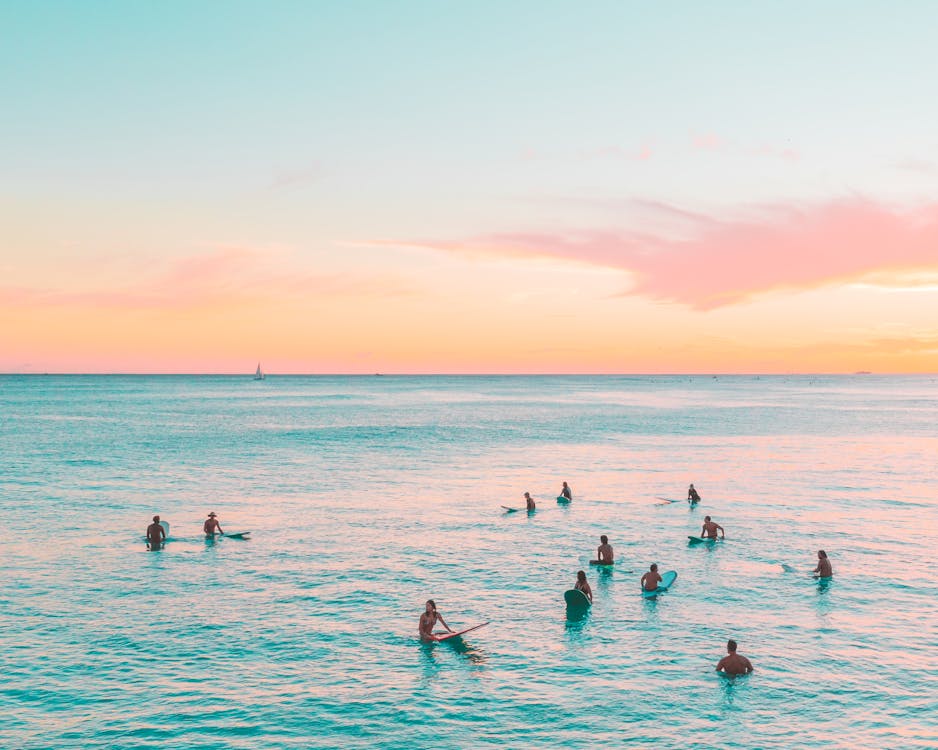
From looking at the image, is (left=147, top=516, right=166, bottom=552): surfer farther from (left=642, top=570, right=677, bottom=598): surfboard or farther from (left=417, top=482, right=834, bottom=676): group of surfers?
(left=642, top=570, right=677, bottom=598): surfboard

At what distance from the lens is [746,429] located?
451 feet

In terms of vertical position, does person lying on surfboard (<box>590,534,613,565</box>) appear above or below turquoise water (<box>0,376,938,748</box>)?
above

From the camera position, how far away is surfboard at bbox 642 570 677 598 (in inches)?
1380

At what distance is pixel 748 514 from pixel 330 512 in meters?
31.6

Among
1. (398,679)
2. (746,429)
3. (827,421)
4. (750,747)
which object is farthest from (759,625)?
(827,421)

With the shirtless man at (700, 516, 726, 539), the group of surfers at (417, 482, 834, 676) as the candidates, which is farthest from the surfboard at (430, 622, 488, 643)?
the shirtless man at (700, 516, 726, 539)

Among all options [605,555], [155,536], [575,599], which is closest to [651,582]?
[605,555]

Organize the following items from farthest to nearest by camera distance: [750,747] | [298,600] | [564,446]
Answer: [564,446] → [298,600] → [750,747]

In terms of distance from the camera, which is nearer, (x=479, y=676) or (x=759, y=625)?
(x=479, y=676)

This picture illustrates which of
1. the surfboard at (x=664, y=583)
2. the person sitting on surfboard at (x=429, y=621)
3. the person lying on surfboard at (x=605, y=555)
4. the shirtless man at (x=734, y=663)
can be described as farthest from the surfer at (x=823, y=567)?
the person sitting on surfboard at (x=429, y=621)

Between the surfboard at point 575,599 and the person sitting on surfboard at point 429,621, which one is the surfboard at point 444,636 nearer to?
the person sitting on surfboard at point 429,621

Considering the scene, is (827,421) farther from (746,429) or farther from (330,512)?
(330,512)

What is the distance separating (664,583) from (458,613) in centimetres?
1035

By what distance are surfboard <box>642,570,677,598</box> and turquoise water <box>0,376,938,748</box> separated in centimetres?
43
